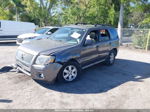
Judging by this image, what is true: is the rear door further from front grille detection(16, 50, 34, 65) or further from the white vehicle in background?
the white vehicle in background

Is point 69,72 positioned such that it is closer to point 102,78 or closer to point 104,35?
point 102,78

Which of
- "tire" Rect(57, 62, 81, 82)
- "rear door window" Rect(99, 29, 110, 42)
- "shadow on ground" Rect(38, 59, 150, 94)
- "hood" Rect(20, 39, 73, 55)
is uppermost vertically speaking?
"rear door window" Rect(99, 29, 110, 42)

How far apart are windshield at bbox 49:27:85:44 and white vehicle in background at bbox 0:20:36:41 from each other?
888 centimetres

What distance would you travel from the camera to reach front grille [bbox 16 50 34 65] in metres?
4.39

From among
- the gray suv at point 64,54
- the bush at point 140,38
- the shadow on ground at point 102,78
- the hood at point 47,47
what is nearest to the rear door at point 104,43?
the gray suv at point 64,54

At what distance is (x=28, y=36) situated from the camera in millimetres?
10875

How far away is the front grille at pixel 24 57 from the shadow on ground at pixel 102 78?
791mm

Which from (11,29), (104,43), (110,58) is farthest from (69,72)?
(11,29)

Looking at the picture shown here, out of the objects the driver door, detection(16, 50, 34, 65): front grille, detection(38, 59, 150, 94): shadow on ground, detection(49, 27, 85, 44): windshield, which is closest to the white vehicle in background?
detection(49, 27, 85, 44): windshield

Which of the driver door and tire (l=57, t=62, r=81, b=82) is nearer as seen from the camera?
tire (l=57, t=62, r=81, b=82)

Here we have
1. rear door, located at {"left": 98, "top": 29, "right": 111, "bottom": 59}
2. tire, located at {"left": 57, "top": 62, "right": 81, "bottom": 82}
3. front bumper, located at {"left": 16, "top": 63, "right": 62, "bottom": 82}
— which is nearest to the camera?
front bumper, located at {"left": 16, "top": 63, "right": 62, "bottom": 82}

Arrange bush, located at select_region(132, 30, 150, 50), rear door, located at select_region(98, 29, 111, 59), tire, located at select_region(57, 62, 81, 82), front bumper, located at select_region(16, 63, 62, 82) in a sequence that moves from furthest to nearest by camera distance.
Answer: bush, located at select_region(132, 30, 150, 50) → rear door, located at select_region(98, 29, 111, 59) → tire, located at select_region(57, 62, 81, 82) → front bumper, located at select_region(16, 63, 62, 82)

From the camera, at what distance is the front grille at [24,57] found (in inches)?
173

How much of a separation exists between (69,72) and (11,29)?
10595 millimetres
